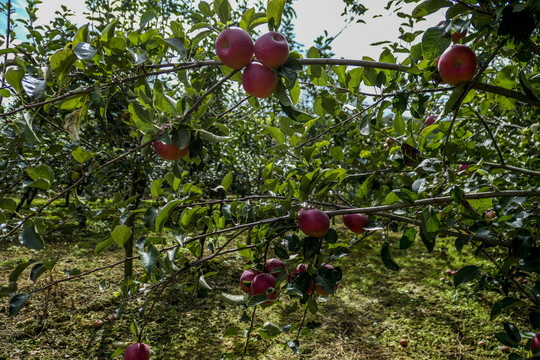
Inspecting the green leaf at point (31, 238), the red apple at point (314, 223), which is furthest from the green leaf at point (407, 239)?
the green leaf at point (31, 238)

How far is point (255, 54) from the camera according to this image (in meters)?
0.82

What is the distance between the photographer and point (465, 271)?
1.12 metres

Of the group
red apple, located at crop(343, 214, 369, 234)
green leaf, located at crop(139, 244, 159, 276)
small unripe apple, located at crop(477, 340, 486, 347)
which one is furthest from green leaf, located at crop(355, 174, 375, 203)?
small unripe apple, located at crop(477, 340, 486, 347)

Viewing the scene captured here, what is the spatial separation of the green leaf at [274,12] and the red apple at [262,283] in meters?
0.81

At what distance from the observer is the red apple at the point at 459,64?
0.84m

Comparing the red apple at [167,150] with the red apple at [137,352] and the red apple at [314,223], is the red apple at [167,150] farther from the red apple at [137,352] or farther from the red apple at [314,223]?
the red apple at [137,352]

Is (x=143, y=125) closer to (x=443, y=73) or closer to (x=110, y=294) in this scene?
(x=443, y=73)

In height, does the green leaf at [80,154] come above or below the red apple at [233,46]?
below

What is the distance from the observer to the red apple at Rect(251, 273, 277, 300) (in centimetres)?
117

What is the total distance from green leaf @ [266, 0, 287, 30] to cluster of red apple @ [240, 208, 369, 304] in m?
0.55

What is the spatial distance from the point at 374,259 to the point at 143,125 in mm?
5034

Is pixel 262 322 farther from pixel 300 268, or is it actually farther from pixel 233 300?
pixel 233 300

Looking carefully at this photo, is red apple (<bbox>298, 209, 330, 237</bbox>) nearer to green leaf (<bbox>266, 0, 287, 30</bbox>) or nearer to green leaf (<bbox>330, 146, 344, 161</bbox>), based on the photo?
green leaf (<bbox>330, 146, 344, 161</bbox>)

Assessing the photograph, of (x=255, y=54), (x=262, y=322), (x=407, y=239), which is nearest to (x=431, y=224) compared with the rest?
(x=407, y=239)
